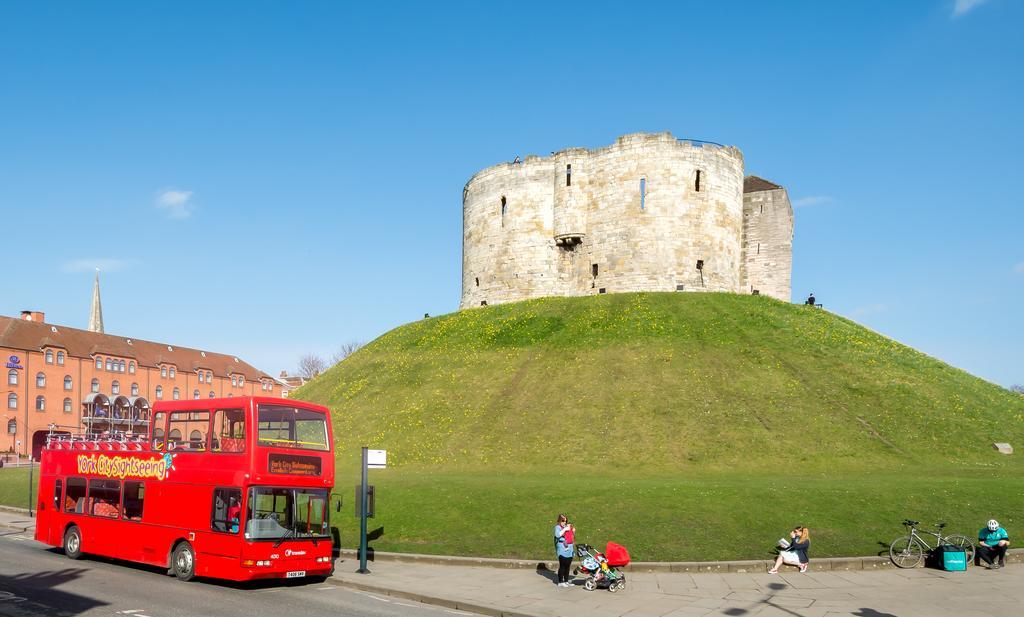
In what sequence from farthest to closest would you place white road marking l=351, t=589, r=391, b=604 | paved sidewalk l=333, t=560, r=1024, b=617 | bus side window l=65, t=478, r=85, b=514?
bus side window l=65, t=478, r=85, b=514, white road marking l=351, t=589, r=391, b=604, paved sidewalk l=333, t=560, r=1024, b=617

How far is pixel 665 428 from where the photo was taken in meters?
34.5

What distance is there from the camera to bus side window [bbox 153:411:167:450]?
18.3 m

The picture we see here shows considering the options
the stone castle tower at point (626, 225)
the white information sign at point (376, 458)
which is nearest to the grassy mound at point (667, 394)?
the stone castle tower at point (626, 225)

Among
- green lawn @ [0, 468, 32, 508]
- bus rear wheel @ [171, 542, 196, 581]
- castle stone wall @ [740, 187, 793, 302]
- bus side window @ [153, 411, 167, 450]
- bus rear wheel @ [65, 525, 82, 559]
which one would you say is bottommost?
green lawn @ [0, 468, 32, 508]

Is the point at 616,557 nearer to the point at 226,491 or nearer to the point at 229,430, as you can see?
the point at 226,491

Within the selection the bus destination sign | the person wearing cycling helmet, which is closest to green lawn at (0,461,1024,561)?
the person wearing cycling helmet

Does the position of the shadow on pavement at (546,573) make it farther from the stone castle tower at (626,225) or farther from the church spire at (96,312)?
the church spire at (96,312)

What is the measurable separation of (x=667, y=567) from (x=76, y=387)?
8052 centimetres

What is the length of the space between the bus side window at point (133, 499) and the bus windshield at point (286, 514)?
4538 millimetres

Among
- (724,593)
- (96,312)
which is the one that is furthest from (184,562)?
(96,312)

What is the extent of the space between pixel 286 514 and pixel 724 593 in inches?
394

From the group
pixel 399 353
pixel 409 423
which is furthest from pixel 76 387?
pixel 409 423

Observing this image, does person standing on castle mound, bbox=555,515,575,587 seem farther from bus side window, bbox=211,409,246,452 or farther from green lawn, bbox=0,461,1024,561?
bus side window, bbox=211,409,246,452

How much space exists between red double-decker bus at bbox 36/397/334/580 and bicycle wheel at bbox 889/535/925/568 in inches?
555
